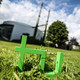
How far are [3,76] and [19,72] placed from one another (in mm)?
224

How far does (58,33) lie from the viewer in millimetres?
21797

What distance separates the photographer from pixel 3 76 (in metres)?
1.24

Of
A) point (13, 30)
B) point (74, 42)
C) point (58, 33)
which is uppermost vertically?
point (13, 30)

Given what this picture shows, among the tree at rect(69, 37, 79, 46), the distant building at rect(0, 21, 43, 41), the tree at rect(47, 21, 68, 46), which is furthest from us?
the tree at rect(69, 37, 79, 46)

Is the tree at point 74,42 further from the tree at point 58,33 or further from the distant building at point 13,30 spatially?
the distant building at point 13,30

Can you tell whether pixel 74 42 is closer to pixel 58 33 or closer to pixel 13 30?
pixel 58 33

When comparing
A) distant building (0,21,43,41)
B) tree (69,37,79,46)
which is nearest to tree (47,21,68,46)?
distant building (0,21,43,41)

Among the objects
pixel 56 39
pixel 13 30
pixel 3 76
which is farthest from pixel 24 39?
pixel 13 30

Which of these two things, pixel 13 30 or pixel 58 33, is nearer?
pixel 58 33

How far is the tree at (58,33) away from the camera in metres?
21.6

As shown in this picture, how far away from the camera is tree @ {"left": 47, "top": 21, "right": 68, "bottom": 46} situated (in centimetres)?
2159

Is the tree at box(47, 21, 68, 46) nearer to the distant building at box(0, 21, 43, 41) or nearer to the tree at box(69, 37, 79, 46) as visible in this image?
the distant building at box(0, 21, 43, 41)

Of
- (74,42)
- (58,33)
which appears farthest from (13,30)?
(74,42)

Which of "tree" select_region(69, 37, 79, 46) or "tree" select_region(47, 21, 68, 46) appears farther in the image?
"tree" select_region(69, 37, 79, 46)
